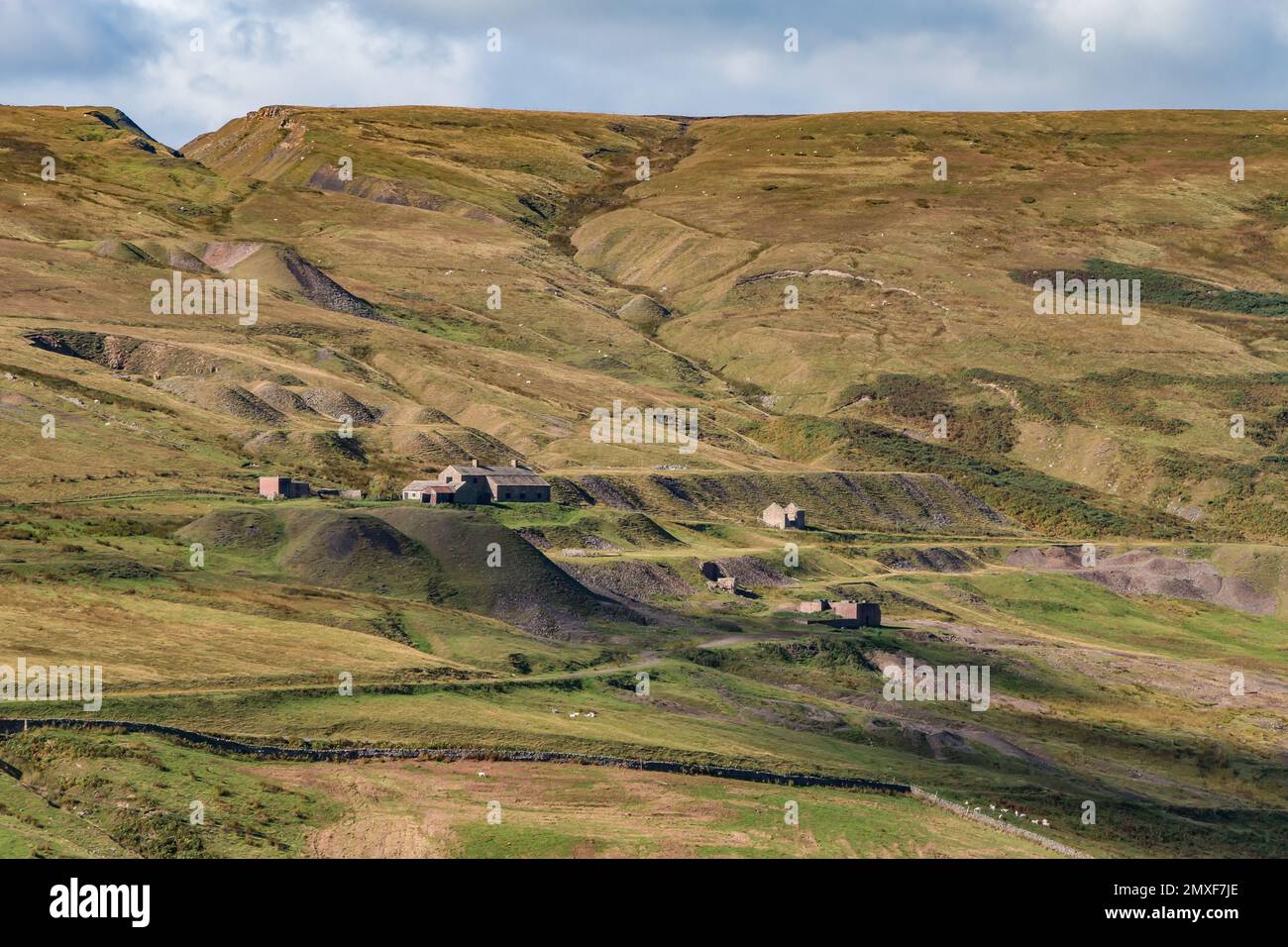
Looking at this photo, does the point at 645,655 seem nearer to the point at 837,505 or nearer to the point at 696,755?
the point at 696,755

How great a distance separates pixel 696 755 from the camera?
85.5 meters

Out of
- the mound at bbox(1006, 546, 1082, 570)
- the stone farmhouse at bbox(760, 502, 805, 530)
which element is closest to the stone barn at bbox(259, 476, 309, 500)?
the stone farmhouse at bbox(760, 502, 805, 530)

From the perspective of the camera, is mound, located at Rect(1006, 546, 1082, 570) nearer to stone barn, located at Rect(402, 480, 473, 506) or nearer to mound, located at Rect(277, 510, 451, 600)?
stone barn, located at Rect(402, 480, 473, 506)

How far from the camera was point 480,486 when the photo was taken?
150 m

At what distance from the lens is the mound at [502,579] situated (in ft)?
389

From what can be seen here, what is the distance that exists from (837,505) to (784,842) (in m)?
107

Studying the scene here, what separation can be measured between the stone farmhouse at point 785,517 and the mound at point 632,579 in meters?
31.9

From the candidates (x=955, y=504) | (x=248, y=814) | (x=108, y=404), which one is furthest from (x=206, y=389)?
(x=248, y=814)

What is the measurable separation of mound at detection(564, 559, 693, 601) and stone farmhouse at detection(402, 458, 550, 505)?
58.3 ft

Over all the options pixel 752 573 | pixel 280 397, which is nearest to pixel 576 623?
pixel 752 573

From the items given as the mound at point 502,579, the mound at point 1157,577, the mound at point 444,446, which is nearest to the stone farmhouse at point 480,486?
the mound at point 444,446

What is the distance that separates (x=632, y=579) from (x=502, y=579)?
1582 centimetres

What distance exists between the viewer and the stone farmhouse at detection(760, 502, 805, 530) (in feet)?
549

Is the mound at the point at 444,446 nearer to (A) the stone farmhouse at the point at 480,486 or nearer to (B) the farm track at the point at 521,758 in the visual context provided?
(A) the stone farmhouse at the point at 480,486
